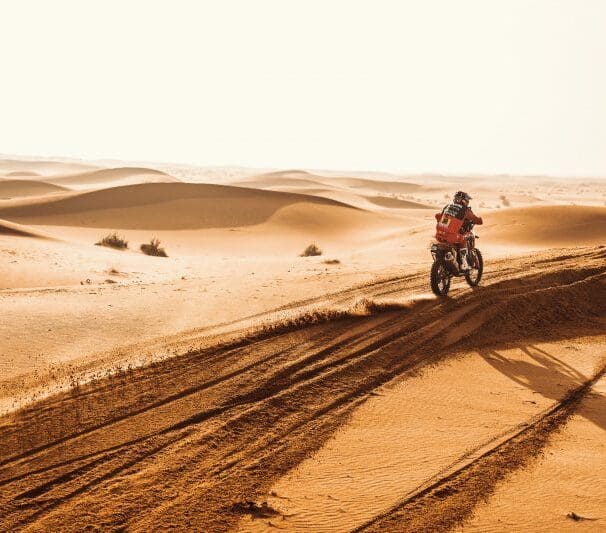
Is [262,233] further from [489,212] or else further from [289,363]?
[289,363]

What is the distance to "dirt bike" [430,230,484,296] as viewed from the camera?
952cm

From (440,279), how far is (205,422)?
569 cm

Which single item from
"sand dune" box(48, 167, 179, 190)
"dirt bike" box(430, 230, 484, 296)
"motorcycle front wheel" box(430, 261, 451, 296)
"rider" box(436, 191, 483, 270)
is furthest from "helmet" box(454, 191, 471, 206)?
"sand dune" box(48, 167, 179, 190)

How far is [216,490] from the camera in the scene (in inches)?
156

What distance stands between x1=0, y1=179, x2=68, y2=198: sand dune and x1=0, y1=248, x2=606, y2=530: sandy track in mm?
44587

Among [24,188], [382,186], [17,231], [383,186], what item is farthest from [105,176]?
[17,231]

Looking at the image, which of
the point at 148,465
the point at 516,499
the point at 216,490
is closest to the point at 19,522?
the point at 148,465

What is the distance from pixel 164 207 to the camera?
1164 inches

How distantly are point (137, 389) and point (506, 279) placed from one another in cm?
740

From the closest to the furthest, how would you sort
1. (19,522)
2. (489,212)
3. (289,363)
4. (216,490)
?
(19,522) → (216,490) → (289,363) → (489,212)

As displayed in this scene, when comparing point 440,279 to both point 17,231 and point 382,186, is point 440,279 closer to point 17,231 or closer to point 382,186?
point 17,231

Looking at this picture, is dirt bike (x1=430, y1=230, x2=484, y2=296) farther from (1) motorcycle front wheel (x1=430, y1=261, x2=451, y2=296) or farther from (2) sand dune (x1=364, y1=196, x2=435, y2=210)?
(2) sand dune (x1=364, y1=196, x2=435, y2=210)

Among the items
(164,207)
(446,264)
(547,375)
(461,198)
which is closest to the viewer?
(547,375)

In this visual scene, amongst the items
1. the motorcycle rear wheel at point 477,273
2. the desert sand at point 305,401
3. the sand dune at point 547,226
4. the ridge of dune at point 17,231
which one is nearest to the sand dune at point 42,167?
the ridge of dune at point 17,231
